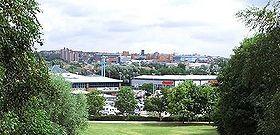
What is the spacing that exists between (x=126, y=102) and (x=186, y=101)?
990cm

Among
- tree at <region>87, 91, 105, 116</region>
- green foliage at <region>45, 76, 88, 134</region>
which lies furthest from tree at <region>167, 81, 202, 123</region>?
green foliage at <region>45, 76, 88, 134</region>

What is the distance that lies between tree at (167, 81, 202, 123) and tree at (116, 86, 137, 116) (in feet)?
22.3

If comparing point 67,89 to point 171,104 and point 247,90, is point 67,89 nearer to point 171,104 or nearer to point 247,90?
point 247,90

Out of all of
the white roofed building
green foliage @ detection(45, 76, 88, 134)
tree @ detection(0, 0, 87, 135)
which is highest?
tree @ detection(0, 0, 87, 135)

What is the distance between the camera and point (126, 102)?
64.6m

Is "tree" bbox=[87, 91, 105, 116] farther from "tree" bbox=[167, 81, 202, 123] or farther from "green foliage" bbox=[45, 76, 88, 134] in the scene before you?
"green foliage" bbox=[45, 76, 88, 134]

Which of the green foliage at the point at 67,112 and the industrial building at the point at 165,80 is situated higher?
the green foliage at the point at 67,112

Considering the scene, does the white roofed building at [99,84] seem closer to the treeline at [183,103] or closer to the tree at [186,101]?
the treeline at [183,103]

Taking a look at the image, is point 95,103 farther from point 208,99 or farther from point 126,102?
point 208,99

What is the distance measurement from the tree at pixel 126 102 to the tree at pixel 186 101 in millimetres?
6803

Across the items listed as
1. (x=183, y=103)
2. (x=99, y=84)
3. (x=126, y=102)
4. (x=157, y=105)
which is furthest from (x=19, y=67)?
(x=99, y=84)

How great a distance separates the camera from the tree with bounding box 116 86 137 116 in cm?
6456

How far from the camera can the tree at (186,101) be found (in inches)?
2263

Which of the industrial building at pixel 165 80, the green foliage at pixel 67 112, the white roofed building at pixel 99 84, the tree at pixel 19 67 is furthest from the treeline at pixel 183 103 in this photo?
the industrial building at pixel 165 80
